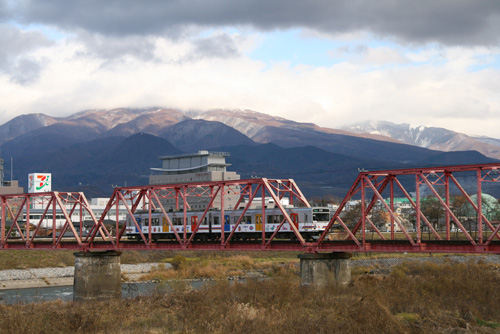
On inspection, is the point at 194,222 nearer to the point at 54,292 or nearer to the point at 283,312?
the point at 54,292

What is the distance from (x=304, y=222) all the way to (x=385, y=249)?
622 inches

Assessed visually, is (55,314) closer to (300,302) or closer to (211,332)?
(211,332)

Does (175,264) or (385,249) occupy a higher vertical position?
(385,249)

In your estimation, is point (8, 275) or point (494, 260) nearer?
point (8, 275)

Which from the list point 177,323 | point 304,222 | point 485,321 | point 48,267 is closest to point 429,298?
point 485,321

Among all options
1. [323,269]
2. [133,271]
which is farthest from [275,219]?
[133,271]

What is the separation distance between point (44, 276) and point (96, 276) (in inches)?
1261

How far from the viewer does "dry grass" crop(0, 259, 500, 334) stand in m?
42.0

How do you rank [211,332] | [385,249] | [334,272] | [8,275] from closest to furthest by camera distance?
[211,332]
[385,249]
[334,272]
[8,275]

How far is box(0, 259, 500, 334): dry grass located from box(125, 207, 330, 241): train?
33.3 ft

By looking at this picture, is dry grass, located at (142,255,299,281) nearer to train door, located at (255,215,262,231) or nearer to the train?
the train

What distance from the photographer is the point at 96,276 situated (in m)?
77.3

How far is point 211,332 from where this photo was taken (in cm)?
4075

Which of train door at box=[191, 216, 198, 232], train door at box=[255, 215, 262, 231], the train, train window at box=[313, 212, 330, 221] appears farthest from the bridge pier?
train window at box=[313, 212, 330, 221]
